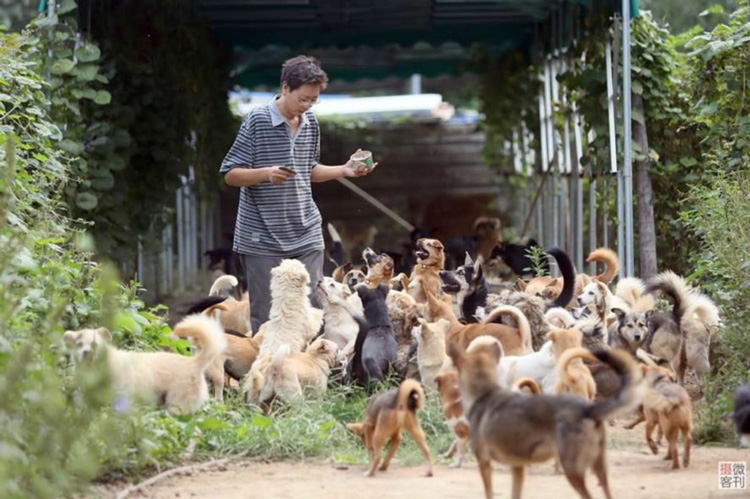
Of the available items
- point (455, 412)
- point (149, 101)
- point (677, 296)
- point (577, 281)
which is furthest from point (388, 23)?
point (455, 412)

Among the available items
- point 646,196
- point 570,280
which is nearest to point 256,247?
point 570,280

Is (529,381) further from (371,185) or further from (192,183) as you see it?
(371,185)

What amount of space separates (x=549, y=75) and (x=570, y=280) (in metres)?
7.13

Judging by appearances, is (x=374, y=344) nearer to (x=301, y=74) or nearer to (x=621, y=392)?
(x=301, y=74)

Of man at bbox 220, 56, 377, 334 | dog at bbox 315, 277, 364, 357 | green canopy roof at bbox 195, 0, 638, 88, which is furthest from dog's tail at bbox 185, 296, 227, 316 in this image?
green canopy roof at bbox 195, 0, 638, 88

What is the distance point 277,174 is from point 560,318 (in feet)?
6.83

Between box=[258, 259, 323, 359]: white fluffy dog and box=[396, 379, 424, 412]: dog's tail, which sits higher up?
box=[258, 259, 323, 359]: white fluffy dog

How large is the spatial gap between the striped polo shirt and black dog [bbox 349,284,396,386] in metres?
0.69

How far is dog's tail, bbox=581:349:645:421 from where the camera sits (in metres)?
4.96

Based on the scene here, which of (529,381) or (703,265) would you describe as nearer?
(529,381)

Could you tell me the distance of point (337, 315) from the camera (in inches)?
348

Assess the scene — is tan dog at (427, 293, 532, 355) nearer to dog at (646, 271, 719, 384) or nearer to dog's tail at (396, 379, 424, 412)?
dog at (646, 271, 719, 384)

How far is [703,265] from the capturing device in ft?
32.7

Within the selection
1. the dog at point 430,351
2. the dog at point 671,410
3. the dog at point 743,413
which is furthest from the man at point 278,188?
the dog at point 743,413
